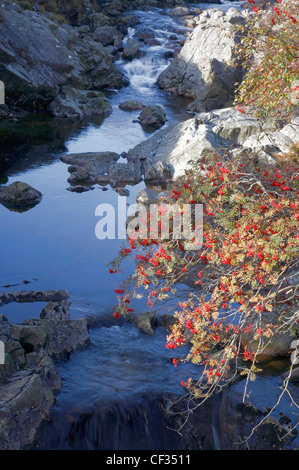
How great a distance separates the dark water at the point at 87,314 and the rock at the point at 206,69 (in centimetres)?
892

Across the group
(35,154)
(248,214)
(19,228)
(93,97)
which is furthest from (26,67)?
(248,214)

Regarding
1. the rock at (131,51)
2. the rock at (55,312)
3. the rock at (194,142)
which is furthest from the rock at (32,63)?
the rock at (55,312)

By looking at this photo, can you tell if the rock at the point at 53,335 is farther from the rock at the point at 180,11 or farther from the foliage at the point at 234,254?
the rock at the point at 180,11

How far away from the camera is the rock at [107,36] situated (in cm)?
3912

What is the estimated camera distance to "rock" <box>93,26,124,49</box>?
3912cm

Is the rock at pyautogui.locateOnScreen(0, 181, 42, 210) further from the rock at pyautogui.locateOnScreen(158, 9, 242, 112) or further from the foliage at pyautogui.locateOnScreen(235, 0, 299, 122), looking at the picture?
the rock at pyautogui.locateOnScreen(158, 9, 242, 112)

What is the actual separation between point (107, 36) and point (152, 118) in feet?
55.5

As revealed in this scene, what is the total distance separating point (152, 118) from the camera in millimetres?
26016

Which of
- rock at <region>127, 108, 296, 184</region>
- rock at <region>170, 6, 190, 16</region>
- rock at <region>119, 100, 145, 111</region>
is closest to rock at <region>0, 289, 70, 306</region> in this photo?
rock at <region>127, 108, 296, 184</region>

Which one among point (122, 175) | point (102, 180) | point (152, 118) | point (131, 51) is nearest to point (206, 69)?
point (152, 118)

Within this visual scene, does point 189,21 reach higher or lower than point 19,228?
higher
